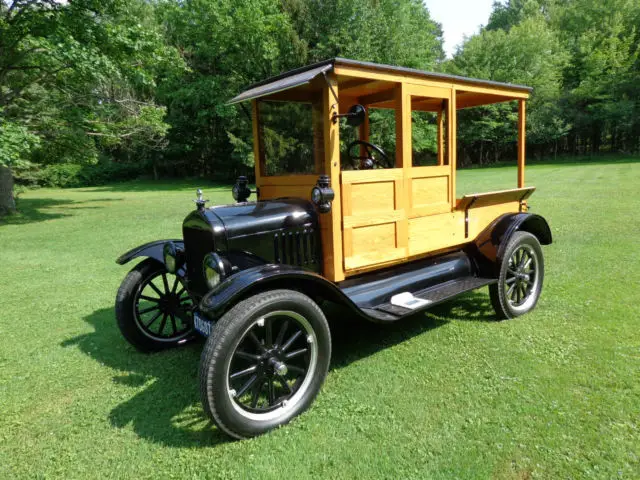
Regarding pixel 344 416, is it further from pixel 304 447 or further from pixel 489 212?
pixel 489 212

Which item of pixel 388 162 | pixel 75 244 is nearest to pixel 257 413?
pixel 388 162

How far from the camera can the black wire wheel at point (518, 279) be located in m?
4.51

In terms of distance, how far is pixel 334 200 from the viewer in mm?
3514

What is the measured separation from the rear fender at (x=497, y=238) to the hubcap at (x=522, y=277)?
0.63ft

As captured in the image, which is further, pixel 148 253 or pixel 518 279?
pixel 518 279

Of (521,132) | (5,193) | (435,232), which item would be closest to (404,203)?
(435,232)

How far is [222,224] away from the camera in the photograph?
3.27 meters

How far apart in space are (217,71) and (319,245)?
28335mm

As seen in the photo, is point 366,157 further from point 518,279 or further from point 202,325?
point 202,325

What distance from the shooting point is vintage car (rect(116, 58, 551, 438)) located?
2918mm

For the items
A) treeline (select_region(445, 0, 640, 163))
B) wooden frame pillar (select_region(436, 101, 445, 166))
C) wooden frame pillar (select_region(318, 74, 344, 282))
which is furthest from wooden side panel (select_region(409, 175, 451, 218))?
treeline (select_region(445, 0, 640, 163))

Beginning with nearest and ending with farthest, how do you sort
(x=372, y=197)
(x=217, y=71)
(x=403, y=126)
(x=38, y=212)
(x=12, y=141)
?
(x=372, y=197) < (x=403, y=126) < (x=12, y=141) < (x=38, y=212) < (x=217, y=71)

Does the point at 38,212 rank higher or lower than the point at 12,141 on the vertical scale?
lower

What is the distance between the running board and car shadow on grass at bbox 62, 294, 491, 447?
464 millimetres
